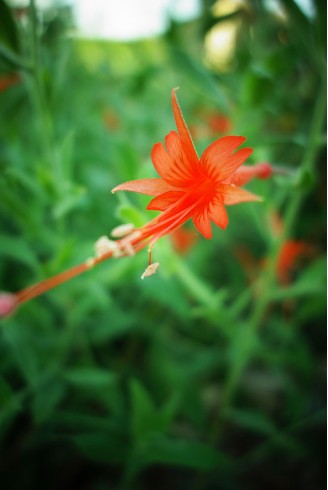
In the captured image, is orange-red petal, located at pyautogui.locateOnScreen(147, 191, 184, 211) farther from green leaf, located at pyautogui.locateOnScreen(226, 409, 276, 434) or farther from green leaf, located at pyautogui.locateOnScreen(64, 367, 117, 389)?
green leaf, located at pyautogui.locateOnScreen(226, 409, 276, 434)

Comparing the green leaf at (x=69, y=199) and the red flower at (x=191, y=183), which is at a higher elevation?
the green leaf at (x=69, y=199)

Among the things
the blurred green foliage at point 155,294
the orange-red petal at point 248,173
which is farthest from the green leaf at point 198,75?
the orange-red petal at point 248,173

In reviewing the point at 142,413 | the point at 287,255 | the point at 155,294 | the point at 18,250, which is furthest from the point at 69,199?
the point at 287,255

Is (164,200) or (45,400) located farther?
(45,400)

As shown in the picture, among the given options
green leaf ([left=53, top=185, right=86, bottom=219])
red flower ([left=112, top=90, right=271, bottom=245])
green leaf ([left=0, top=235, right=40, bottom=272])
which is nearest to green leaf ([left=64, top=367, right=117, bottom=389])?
green leaf ([left=0, top=235, right=40, bottom=272])

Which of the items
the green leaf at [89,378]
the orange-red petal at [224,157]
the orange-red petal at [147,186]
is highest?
the green leaf at [89,378]

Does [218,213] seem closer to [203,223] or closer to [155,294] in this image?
[203,223]

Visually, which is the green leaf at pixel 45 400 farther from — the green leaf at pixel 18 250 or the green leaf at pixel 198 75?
the green leaf at pixel 198 75
